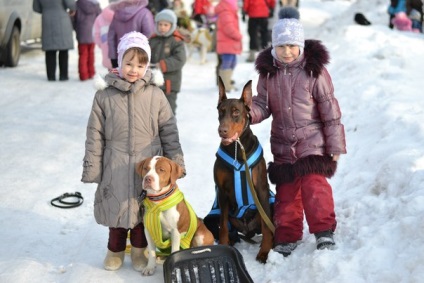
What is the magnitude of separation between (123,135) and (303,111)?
4.44 feet

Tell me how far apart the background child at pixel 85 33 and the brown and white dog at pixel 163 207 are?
8801 millimetres

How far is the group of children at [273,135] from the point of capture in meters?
4.85

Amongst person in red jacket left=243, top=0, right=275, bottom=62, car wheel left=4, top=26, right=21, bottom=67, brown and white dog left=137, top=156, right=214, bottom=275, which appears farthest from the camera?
person in red jacket left=243, top=0, right=275, bottom=62

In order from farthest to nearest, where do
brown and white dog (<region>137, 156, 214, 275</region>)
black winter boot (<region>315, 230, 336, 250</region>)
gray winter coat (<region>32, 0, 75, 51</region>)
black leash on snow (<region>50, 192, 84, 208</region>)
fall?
gray winter coat (<region>32, 0, 75, 51</region>), black leash on snow (<region>50, 192, 84, 208</region>), black winter boot (<region>315, 230, 336, 250</region>), brown and white dog (<region>137, 156, 214, 275</region>)

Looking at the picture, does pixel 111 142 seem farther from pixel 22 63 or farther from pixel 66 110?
pixel 22 63

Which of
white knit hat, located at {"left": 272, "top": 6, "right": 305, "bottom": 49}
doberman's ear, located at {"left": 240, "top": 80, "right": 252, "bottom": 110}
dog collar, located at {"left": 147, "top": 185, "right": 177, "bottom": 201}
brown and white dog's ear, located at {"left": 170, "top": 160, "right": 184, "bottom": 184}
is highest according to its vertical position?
white knit hat, located at {"left": 272, "top": 6, "right": 305, "bottom": 49}

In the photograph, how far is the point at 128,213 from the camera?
485cm

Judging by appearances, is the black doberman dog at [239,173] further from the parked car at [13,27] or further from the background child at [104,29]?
the parked car at [13,27]

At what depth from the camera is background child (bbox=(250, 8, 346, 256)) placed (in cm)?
497

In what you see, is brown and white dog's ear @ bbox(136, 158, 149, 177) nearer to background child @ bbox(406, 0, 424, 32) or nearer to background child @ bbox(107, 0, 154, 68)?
background child @ bbox(107, 0, 154, 68)

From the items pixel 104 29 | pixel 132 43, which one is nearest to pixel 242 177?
pixel 132 43

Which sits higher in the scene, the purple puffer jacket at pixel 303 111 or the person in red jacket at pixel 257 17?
the purple puffer jacket at pixel 303 111

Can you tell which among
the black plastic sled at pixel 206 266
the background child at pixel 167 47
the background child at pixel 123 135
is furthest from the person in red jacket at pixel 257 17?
the black plastic sled at pixel 206 266

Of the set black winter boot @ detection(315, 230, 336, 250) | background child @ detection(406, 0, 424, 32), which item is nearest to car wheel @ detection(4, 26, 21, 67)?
background child @ detection(406, 0, 424, 32)
